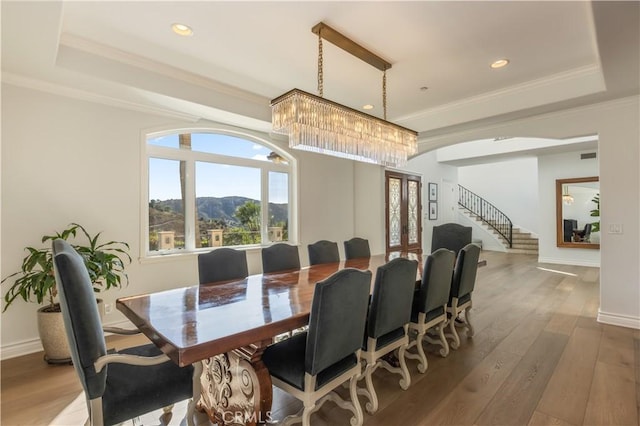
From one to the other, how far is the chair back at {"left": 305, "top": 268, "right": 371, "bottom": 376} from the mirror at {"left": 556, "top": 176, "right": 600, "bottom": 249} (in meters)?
8.39

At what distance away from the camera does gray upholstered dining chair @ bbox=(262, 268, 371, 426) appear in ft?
5.32

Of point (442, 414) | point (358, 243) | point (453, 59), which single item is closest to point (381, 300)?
point (442, 414)

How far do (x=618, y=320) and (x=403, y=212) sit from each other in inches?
160

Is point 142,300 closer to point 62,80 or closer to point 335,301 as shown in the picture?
point 335,301

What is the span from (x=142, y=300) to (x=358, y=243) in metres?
2.75

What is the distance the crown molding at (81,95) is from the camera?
2.90m

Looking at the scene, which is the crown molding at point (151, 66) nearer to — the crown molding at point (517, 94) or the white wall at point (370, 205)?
the crown molding at point (517, 94)

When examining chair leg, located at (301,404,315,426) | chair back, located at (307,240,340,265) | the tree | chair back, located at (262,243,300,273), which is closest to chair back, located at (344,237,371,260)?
chair back, located at (307,240,340,265)

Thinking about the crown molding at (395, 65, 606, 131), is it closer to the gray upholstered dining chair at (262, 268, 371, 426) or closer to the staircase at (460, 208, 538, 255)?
the gray upholstered dining chair at (262, 268, 371, 426)

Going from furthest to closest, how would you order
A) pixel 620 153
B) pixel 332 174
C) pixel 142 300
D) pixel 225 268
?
1. pixel 332 174
2. pixel 620 153
3. pixel 225 268
4. pixel 142 300

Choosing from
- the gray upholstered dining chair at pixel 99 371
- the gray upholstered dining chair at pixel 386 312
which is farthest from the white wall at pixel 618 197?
the gray upholstered dining chair at pixel 99 371

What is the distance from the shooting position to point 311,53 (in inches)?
116

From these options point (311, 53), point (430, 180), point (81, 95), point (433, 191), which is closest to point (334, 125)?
point (311, 53)

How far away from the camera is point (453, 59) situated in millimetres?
3078
